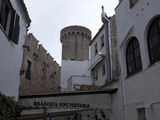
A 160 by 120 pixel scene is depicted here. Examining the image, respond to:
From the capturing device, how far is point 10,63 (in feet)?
28.2

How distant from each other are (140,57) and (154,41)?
Result: 127 cm

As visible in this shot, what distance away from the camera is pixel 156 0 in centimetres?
819

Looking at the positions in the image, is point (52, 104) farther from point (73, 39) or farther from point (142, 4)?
point (73, 39)

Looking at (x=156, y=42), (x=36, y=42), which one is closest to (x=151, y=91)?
(x=156, y=42)

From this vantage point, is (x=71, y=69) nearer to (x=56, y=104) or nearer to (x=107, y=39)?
(x=107, y=39)

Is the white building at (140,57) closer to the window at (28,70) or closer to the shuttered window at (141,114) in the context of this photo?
the shuttered window at (141,114)

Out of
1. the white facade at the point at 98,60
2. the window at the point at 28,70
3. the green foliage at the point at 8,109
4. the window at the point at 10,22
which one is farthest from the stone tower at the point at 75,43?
the green foliage at the point at 8,109

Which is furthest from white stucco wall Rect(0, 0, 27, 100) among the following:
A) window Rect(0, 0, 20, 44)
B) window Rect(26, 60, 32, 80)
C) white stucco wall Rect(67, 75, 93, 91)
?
white stucco wall Rect(67, 75, 93, 91)

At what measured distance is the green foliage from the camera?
6.82 meters

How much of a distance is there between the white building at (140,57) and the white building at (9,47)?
226 inches

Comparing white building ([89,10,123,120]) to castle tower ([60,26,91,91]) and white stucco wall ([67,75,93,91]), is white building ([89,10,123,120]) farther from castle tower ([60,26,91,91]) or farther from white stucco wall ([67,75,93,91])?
castle tower ([60,26,91,91])

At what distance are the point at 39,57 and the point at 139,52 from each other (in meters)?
12.3

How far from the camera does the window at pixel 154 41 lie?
8102 millimetres

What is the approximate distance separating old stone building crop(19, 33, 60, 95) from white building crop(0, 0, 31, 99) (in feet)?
16.5
